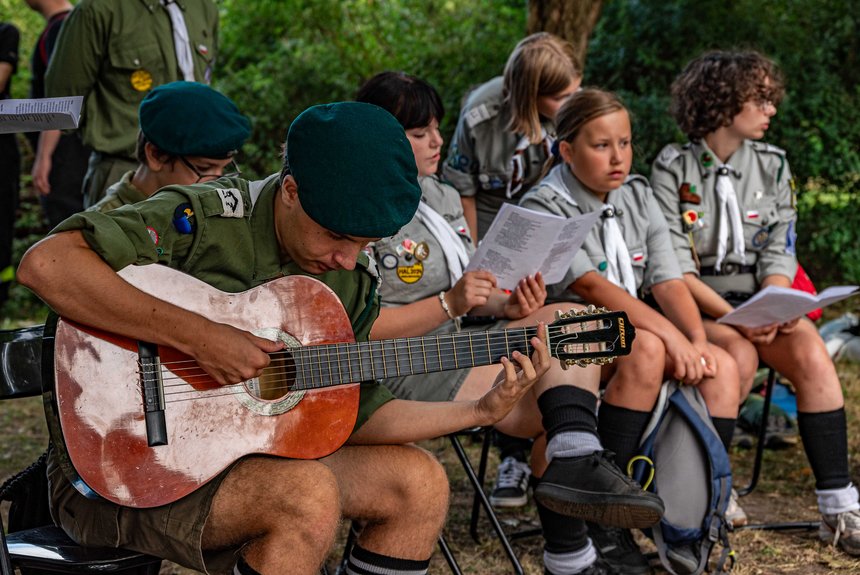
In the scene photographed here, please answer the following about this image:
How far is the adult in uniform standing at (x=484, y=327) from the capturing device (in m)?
3.27

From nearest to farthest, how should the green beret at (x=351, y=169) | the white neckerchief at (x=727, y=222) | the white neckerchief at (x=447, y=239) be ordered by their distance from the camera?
the green beret at (x=351, y=169) < the white neckerchief at (x=447, y=239) < the white neckerchief at (x=727, y=222)

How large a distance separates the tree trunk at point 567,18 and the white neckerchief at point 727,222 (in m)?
2.94

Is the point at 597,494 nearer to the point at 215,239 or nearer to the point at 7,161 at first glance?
the point at 215,239

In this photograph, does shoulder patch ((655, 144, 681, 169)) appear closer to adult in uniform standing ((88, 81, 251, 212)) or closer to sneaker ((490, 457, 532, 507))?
sneaker ((490, 457, 532, 507))

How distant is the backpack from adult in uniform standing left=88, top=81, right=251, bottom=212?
5.93ft

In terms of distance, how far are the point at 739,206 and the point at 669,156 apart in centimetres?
38

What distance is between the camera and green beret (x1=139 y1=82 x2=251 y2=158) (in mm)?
3525

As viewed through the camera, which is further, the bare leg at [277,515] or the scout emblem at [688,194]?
the scout emblem at [688,194]

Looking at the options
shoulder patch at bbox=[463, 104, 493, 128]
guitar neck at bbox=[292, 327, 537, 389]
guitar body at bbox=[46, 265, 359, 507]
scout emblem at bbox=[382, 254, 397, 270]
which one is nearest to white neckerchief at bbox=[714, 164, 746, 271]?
shoulder patch at bbox=[463, 104, 493, 128]

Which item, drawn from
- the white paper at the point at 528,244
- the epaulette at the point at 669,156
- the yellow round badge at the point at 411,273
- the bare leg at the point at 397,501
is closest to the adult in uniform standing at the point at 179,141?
the yellow round badge at the point at 411,273

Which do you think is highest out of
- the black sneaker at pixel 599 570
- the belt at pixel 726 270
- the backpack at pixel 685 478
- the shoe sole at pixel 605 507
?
the belt at pixel 726 270

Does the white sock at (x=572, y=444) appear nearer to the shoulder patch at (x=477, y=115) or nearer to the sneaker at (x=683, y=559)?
the sneaker at (x=683, y=559)

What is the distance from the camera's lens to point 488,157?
4.73 m

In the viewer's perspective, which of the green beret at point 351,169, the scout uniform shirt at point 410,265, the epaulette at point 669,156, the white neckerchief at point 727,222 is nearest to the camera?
the green beret at point 351,169
